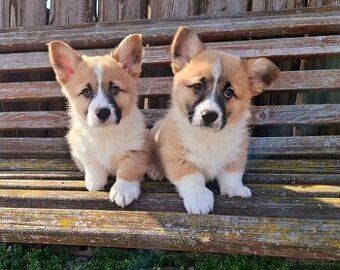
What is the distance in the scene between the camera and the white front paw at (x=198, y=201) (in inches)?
94.7

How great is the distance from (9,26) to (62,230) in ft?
8.76

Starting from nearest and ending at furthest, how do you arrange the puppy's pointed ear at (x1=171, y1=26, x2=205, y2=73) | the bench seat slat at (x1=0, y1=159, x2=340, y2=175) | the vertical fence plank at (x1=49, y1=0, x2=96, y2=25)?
1. the puppy's pointed ear at (x1=171, y1=26, x2=205, y2=73)
2. the bench seat slat at (x1=0, y1=159, x2=340, y2=175)
3. the vertical fence plank at (x1=49, y1=0, x2=96, y2=25)

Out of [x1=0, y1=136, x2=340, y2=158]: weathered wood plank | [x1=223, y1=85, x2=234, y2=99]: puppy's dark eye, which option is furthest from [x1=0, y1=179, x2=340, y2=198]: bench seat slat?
[x1=0, y1=136, x2=340, y2=158]: weathered wood plank

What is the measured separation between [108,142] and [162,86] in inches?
36.2

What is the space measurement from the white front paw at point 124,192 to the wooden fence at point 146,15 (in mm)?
1454

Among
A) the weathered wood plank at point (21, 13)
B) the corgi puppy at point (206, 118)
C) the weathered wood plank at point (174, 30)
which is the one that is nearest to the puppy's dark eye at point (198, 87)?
the corgi puppy at point (206, 118)

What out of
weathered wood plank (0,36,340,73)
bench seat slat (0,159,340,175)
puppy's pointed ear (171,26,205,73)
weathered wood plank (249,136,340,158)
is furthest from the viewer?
weathered wood plank (0,36,340,73)

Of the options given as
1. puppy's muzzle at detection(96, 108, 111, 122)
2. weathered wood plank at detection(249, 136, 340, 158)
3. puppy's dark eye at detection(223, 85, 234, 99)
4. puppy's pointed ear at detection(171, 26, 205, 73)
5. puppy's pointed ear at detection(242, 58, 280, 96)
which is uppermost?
puppy's pointed ear at detection(171, 26, 205, 73)

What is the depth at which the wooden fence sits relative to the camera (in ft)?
12.4

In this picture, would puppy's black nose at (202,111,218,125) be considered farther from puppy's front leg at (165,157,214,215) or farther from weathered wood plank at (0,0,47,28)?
weathered wood plank at (0,0,47,28)

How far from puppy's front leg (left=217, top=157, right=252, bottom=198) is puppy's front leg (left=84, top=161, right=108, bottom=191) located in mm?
793

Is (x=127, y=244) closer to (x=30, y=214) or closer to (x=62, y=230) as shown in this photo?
(x=62, y=230)

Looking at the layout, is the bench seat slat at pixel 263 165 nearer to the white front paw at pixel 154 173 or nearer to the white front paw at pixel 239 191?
the white front paw at pixel 239 191

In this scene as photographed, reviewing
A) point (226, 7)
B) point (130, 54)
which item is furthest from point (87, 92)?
point (226, 7)
